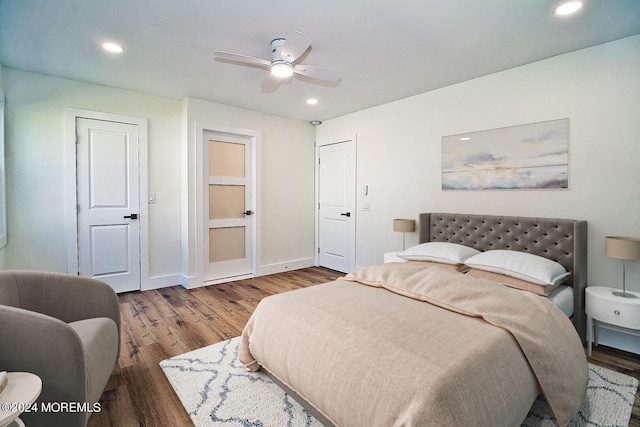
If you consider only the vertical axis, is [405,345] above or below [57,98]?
below

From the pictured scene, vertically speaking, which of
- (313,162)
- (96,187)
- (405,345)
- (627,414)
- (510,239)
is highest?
(313,162)

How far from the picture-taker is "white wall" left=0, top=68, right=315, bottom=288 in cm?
327

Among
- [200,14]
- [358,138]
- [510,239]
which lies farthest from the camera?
[358,138]

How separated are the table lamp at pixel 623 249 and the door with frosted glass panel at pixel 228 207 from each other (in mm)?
4099

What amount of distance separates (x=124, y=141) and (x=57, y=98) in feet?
2.45

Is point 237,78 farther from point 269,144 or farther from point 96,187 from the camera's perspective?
point 96,187

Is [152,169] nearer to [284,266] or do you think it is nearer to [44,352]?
[284,266]

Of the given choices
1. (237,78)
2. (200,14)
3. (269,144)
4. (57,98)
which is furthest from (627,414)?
(57,98)

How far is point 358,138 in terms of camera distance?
4742 mm

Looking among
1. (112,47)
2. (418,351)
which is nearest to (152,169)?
(112,47)

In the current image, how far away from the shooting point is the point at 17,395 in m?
1.10

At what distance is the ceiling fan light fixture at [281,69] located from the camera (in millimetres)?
2539

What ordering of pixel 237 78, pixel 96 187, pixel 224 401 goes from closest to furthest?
pixel 224 401 < pixel 237 78 < pixel 96 187

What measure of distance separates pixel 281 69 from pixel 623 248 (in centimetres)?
295
